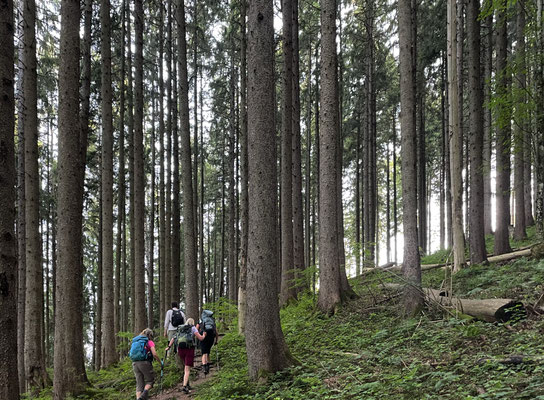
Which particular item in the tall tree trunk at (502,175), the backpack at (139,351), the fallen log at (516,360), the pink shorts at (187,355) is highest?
the tall tree trunk at (502,175)

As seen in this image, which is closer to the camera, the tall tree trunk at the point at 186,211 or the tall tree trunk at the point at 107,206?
the tall tree trunk at the point at 186,211

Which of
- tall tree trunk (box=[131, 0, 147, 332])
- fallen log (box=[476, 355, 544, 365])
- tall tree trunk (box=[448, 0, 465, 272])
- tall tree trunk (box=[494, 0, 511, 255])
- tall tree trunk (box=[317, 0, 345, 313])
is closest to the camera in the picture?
fallen log (box=[476, 355, 544, 365])

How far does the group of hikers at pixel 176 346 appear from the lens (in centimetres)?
784

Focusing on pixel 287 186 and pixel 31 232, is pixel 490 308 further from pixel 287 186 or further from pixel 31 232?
pixel 31 232

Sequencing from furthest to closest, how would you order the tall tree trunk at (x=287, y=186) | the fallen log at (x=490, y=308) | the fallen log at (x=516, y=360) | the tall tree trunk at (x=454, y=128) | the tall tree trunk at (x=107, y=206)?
the tall tree trunk at (x=287, y=186), the tall tree trunk at (x=107, y=206), the tall tree trunk at (x=454, y=128), the fallen log at (x=490, y=308), the fallen log at (x=516, y=360)

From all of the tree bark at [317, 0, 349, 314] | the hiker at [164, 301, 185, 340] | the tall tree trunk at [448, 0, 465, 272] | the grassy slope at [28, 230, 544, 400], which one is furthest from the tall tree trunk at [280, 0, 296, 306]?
the tall tree trunk at [448, 0, 465, 272]

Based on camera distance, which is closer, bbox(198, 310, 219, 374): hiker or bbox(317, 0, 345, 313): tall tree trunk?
bbox(198, 310, 219, 374): hiker

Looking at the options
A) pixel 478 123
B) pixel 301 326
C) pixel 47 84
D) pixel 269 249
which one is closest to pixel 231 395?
pixel 269 249

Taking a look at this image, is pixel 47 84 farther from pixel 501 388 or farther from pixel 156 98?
pixel 501 388

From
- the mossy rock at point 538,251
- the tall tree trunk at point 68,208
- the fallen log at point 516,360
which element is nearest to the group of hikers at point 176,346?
the tall tree trunk at point 68,208

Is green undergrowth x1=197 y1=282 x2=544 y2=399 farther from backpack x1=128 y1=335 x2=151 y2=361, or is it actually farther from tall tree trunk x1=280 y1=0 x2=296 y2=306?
tall tree trunk x1=280 y1=0 x2=296 y2=306

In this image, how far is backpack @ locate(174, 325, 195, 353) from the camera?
334 inches

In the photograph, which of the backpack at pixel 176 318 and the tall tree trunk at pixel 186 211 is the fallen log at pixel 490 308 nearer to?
the tall tree trunk at pixel 186 211

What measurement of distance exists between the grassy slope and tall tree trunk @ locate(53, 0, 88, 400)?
984mm
